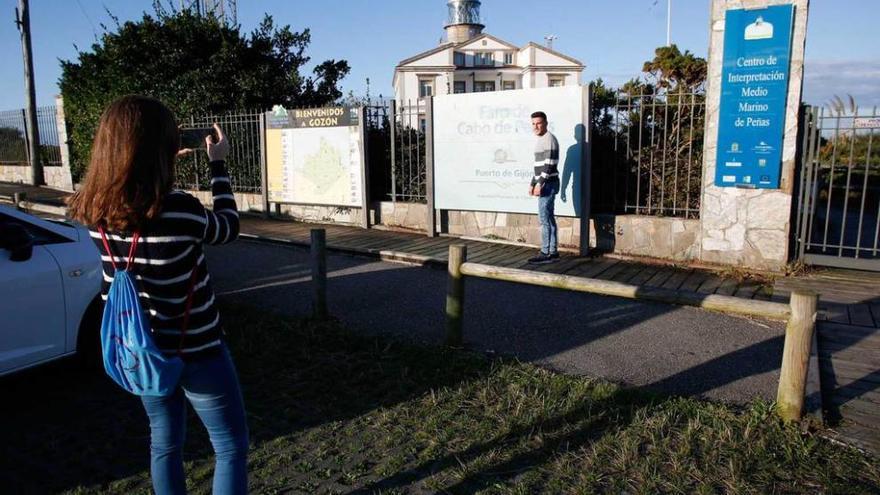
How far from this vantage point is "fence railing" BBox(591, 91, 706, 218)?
844 cm

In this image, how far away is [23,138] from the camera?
20.7 meters

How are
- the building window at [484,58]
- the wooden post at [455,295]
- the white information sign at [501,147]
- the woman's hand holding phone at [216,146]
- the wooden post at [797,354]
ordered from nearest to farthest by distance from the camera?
the woman's hand holding phone at [216,146]
the wooden post at [797,354]
the wooden post at [455,295]
the white information sign at [501,147]
the building window at [484,58]

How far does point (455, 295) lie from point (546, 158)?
3.76m

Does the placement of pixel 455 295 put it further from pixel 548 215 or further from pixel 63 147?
pixel 63 147

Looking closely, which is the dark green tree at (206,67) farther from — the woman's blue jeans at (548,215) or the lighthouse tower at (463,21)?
the lighthouse tower at (463,21)

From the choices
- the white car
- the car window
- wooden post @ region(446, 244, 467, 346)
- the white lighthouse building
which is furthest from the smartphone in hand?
the white lighthouse building

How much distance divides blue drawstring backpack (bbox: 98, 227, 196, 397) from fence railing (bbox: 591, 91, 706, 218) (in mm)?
7117

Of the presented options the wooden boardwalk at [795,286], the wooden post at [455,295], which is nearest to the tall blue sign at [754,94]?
the wooden boardwalk at [795,286]

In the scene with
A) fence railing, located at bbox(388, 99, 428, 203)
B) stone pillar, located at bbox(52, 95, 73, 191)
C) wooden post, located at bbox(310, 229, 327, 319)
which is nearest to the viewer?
wooden post, located at bbox(310, 229, 327, 319)

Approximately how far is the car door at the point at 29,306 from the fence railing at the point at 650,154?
666cm

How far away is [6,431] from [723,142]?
24.4 feet

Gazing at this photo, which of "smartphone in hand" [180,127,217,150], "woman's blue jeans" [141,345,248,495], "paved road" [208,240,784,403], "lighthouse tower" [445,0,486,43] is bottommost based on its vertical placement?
"paved road" [208,240,784,403]

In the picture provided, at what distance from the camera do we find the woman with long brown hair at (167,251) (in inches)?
88.8

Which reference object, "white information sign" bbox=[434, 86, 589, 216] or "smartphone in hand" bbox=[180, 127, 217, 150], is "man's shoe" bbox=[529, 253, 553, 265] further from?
"smartphone in hand" bbox=[180, 127, 217, 150]
